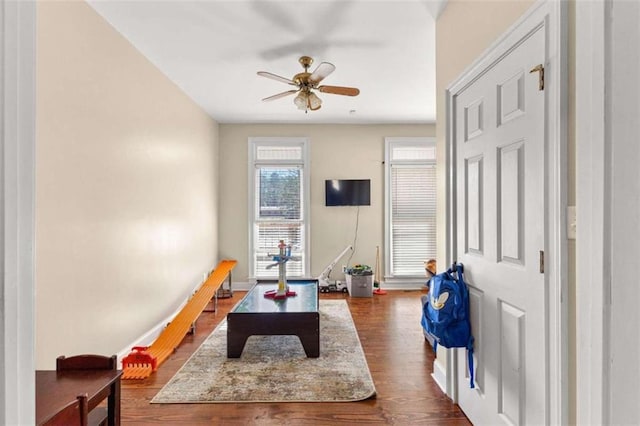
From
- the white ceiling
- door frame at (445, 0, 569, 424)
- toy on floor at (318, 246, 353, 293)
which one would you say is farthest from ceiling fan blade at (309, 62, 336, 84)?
toy on floor at (318, 246, 353, 293)

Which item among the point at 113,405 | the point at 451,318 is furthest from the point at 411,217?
the point at 113,405

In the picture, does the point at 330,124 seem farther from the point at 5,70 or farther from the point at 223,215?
the point at 5,70

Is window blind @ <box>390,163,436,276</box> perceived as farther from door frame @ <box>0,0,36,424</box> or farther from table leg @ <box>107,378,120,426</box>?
door frame @ <box>0,0,36,424</box>

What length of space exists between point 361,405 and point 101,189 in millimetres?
2323

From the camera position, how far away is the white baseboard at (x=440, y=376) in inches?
90.0

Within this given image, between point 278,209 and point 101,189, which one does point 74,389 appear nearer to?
point 101,189

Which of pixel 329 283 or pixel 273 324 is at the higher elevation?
pixel 273 324

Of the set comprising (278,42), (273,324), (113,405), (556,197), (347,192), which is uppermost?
(278,42)

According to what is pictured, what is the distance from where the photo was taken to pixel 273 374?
8.30 feet

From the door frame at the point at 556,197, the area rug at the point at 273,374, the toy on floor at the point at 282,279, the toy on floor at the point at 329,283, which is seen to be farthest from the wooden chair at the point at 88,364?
the toy on floor at the point at 329,283

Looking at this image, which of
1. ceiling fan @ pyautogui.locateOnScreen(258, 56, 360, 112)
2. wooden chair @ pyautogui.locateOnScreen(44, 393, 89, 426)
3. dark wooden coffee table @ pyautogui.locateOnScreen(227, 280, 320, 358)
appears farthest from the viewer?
ceiling fan @ pyautogui.locateOnScreen(258, 56, 360, 112)

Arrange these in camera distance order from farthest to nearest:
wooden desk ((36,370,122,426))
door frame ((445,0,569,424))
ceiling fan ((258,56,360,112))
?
ceiling fan ((258,56,360,112))
door frame ((445,0,569,424))
wooden desk ((36,370,122,426))

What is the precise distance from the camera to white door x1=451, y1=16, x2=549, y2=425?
139cm

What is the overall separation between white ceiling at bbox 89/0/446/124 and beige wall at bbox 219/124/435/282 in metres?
1.16
